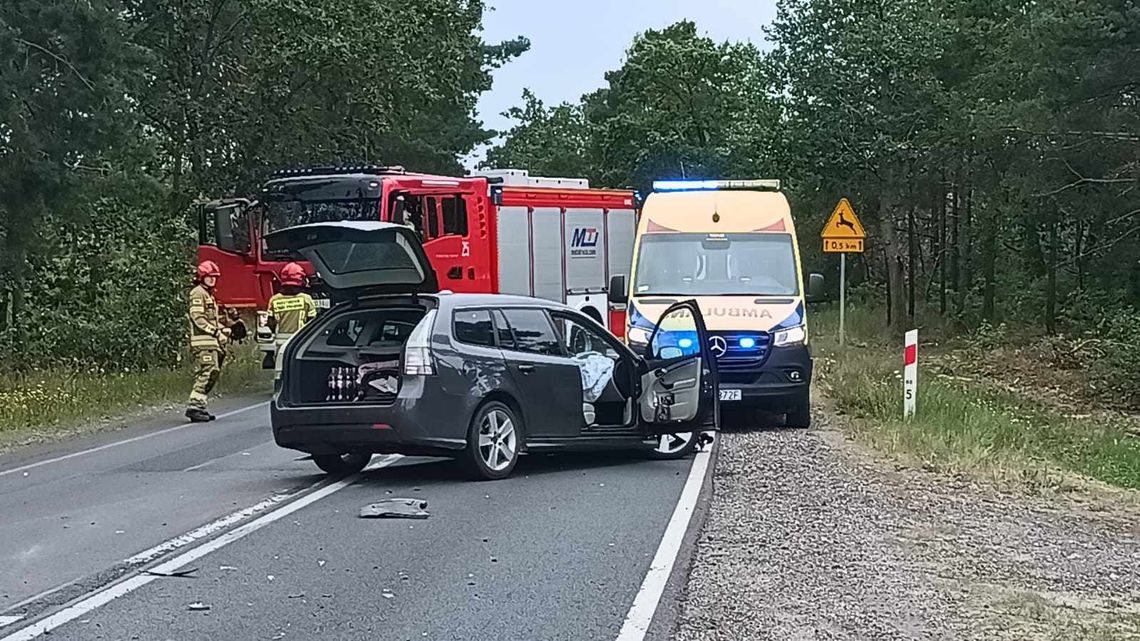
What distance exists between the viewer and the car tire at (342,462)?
12125 mm

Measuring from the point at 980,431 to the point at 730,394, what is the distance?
2.64 meters

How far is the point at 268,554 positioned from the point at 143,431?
9.06 m

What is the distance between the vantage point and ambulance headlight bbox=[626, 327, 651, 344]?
1534 centimetres

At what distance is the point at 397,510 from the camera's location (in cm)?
998

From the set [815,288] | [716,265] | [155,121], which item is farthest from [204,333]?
[155,121]

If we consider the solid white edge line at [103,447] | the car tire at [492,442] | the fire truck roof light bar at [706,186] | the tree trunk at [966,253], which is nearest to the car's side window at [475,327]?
the car tire at [492,442]

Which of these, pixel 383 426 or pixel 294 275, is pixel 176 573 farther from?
pixel 294 275

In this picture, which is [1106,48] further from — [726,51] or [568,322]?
[726,51]

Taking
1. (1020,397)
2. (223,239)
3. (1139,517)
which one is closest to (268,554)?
(1139,517)

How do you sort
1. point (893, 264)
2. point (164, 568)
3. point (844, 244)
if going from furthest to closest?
point (893, 264) < point (844, 244) < point (164, 568)

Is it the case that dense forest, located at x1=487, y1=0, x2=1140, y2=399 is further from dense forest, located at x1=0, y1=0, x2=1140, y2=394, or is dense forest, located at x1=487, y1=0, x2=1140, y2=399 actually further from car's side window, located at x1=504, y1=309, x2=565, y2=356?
car's side window, located at x1=504, y1=309, x2=565, y2=356

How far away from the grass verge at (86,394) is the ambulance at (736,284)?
7399 millimetres

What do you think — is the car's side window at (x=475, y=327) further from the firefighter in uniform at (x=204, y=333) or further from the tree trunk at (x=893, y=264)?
the tree trunk at (x=893, y=264)

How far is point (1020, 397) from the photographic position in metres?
24.0
